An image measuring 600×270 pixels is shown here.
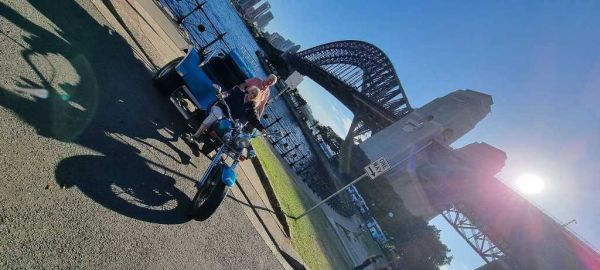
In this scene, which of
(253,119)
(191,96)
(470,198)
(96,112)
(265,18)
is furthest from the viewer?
(265,18)

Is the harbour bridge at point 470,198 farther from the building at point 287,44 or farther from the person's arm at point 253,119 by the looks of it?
the building at point 287,44

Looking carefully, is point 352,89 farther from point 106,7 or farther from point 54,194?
point 54,194

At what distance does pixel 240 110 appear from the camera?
710 cm

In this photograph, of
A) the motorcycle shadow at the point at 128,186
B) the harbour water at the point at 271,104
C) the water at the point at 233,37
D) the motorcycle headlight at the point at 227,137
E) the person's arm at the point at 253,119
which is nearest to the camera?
the motorcycle shadow at the point at 128,186

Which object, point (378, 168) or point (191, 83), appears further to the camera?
point (378, 168)

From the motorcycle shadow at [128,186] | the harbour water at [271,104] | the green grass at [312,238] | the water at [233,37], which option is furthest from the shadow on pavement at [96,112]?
the water at [233,37]

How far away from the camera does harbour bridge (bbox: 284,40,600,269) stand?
765 inches

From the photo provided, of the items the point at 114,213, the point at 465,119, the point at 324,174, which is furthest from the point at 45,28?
the point at 465,119

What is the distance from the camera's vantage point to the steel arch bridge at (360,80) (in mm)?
39656

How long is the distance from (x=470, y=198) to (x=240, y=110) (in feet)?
77.3

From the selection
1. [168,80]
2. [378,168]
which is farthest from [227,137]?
[378,168]

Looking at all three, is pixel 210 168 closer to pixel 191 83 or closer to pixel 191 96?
pixel 191 96

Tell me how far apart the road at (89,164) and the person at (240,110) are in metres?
0.83

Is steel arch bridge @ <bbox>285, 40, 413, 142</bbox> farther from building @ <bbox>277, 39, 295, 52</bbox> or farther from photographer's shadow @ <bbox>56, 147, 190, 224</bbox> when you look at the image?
building @ <bbox>277, 39, 295, 52</bbox>
